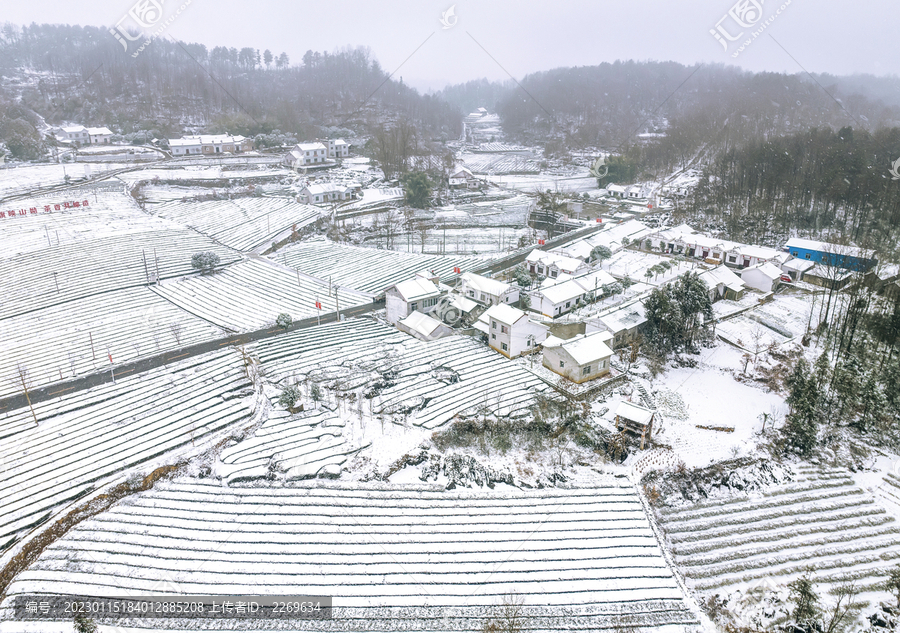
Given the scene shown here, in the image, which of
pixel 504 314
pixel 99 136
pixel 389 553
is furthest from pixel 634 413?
pixel 99 136

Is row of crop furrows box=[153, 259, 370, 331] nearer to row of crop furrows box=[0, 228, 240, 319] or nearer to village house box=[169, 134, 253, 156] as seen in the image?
row of crop furrows box=[0, 228, 240, 319]

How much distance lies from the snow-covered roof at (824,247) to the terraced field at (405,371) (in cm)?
1707

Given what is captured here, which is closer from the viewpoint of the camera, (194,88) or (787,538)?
(787,538)

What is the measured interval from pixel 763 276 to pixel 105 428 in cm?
2464

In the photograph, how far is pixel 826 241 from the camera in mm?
26844

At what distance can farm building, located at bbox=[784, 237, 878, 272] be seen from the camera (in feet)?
74.2

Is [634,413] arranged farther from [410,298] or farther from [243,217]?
[243,217]

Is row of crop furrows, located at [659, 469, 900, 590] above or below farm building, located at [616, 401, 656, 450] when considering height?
Result: below

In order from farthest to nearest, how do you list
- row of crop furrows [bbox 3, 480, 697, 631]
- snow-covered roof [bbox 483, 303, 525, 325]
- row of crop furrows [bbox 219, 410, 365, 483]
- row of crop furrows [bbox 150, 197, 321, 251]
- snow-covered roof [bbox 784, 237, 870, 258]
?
1. row of crop furrows [bbox 150, 197, 321, 251]
2. snow-covered roof [bbox 784, 237, 870, 258]
3. snow-covered roof [bbox 483, 303, 525, 325]
4. row of crop furrows [bbox 219, 410, 365, 483]
5. row of crop furrows [bbox 3, 480, 697, 631]

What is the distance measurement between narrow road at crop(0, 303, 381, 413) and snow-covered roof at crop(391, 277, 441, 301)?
2.40 meters

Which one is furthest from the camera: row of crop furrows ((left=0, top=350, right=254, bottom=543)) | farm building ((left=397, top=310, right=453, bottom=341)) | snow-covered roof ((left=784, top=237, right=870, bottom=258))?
snow-covered roof ((left=784, top=237, right=870, bottom=258))

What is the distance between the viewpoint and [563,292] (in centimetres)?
2052

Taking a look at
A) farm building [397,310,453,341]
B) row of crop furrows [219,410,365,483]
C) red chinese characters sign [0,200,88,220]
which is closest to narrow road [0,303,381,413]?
farm building [397,310,453,341]

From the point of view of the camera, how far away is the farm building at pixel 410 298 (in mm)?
19375
